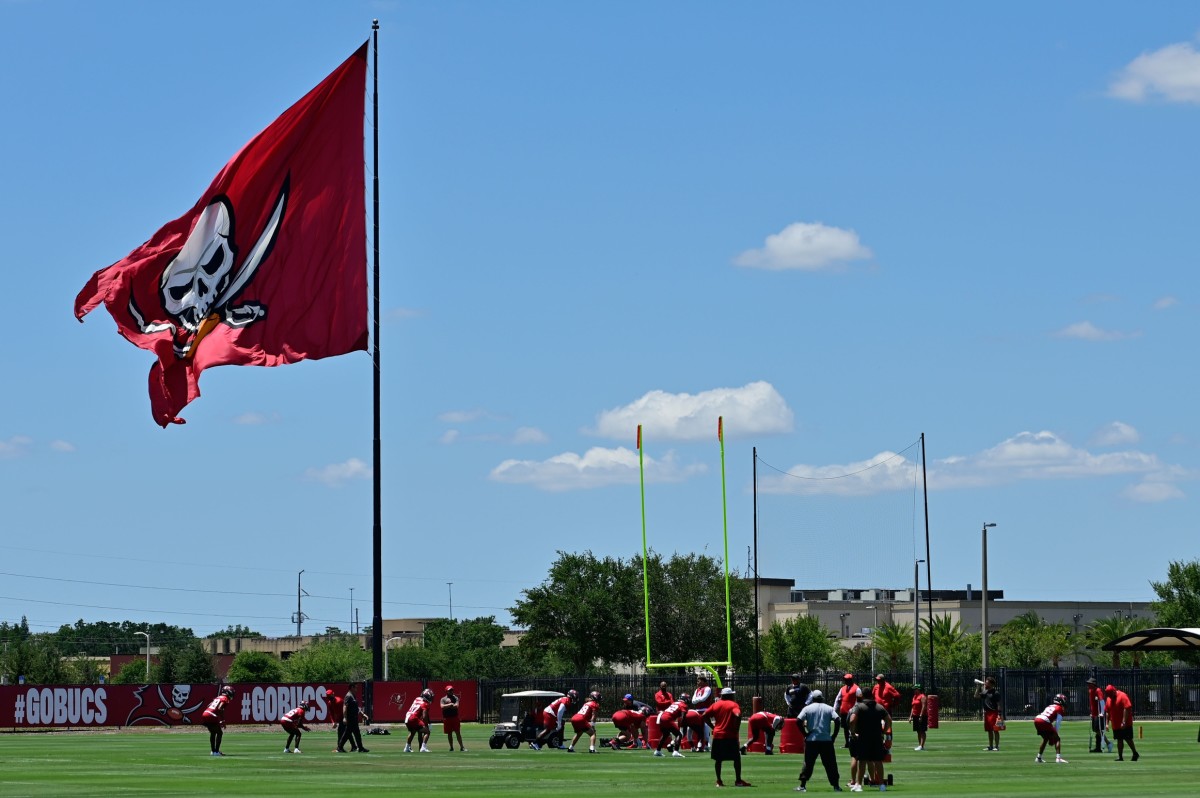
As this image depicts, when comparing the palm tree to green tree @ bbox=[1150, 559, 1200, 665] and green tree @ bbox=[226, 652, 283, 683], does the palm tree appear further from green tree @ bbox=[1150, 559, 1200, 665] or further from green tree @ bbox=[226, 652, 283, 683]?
green tree @ bbox=[226, 652, 283, 683]

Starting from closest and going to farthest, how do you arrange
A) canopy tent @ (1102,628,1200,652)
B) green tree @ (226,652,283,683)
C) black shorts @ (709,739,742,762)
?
black shorts @ (709,739,742,762), canopy tent @ (1102,628,1200,652), green tree @ (226,652,283,683)

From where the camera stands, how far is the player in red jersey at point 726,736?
1298 inches

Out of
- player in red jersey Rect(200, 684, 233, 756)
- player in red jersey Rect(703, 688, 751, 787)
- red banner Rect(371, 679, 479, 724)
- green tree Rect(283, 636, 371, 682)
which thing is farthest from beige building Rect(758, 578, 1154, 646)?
player in red jersey Rect(703, 688, 751, 787)

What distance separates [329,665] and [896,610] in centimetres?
4803

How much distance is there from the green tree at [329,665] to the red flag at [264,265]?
9598 centimetres

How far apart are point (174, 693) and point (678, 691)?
20.4 metres

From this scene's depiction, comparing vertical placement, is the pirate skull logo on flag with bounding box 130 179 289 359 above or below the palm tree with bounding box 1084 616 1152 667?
above

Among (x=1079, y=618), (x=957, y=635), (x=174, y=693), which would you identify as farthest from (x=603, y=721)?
(x=1079, y=618)

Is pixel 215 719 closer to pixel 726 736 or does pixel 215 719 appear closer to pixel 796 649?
pixel 726 736

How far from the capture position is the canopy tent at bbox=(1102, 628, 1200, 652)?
7975 centimetres

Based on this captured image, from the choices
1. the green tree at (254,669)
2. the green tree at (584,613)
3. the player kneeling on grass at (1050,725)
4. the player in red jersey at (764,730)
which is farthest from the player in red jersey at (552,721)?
the green tree at (254,669)

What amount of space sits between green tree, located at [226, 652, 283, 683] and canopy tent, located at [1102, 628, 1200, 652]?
3020 inches

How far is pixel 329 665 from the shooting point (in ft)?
478

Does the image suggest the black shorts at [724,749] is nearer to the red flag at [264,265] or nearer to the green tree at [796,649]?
the red flag at [264,265]
